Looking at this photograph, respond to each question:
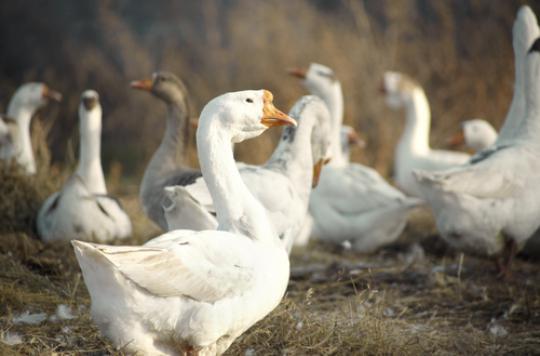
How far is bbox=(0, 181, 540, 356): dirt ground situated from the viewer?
4.30m

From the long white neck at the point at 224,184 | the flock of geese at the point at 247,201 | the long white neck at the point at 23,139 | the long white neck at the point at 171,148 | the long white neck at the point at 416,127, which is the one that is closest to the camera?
the flock of geese at the point at 247,201

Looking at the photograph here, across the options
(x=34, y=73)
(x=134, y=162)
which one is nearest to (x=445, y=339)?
(x=134, y=162)

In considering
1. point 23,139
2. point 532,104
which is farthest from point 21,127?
point 532,104

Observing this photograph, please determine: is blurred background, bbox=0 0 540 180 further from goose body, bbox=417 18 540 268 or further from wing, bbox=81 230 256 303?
wing, bbox=81 230 256 303

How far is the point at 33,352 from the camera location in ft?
13.1

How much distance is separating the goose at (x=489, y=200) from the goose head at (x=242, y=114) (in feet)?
7.52

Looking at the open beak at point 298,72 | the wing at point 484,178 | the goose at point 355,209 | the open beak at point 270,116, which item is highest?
the open beak at point 270,116

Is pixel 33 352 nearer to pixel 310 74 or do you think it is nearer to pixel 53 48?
pixel 310 74

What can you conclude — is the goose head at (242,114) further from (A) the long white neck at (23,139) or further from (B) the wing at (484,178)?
(A) the long white neck at (23,139)

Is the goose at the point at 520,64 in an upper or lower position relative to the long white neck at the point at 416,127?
upper

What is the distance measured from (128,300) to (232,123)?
106 centimetres

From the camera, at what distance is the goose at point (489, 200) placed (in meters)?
6.15

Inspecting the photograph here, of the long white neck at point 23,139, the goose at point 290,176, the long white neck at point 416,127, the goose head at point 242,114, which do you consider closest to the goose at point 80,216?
the long white neck at point 23,139

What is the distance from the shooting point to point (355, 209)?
26.5 feet
